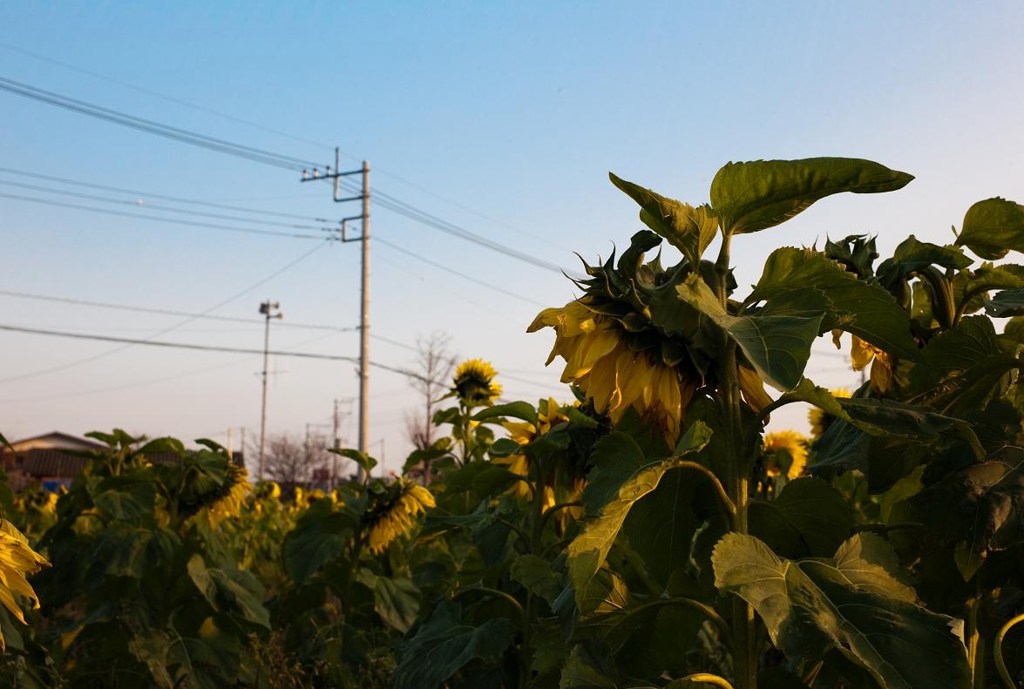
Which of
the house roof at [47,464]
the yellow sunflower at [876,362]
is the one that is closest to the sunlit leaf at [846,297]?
the yellow sunflower at [876,362]

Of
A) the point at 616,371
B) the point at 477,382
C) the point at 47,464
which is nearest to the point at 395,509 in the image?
the point at 477,382

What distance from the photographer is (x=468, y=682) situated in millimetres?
2441

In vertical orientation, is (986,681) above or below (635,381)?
below

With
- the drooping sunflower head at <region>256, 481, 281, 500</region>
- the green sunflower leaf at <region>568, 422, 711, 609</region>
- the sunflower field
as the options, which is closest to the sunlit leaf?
the sunflower field

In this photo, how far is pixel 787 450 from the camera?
4.91m

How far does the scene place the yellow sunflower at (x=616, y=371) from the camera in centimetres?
140

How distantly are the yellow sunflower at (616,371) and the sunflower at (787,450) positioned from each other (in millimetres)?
3278

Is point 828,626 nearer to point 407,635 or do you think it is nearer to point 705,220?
point 705,220

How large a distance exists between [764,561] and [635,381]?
1.00 feet

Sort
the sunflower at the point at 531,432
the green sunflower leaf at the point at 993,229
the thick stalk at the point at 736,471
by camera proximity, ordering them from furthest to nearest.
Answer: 1. the sunflower at the point at 531,432
2. the green sunflower leaf at the point at 993,229
3. the thick stalk at the point at 736,471

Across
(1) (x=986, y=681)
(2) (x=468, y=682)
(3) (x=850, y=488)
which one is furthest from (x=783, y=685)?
(3) (x=850, y=488)

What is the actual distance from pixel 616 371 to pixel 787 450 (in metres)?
3.72

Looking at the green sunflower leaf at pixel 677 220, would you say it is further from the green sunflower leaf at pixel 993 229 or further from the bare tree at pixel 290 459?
the bare tree at pixel 290 459

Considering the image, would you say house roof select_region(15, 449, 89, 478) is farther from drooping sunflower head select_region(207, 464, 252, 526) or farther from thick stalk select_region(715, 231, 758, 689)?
thick stalk select_region(715, 231, 758, 689)
